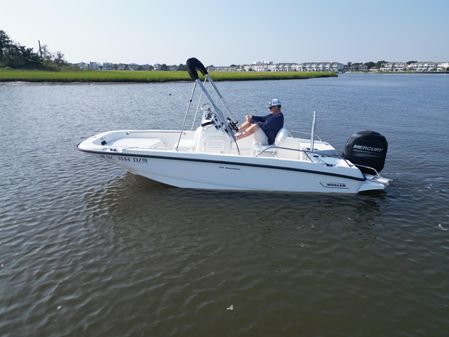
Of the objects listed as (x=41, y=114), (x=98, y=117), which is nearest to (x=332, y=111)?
(x=98, y=117)

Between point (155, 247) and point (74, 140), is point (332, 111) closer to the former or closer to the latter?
point (74, 140)

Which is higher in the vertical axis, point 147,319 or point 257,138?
point 257,138

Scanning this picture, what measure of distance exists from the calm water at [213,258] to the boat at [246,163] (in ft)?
1.15

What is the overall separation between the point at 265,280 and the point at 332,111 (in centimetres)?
2290

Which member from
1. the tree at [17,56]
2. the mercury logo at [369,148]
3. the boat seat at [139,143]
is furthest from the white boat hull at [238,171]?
the tree at [17,56]

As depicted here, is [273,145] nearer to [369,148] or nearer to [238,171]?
[238,171]

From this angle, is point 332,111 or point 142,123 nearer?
point 142,123

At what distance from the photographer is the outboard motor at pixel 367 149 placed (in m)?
9.12

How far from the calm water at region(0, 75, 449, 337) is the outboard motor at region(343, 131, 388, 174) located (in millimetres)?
955

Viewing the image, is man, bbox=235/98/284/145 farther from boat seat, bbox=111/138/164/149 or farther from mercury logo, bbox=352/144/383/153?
boat seat, bbox=111/138/164/149

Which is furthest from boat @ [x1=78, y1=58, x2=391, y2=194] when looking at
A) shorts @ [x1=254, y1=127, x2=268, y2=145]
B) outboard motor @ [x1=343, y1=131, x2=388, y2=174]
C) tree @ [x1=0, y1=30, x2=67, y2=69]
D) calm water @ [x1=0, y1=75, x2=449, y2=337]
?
tree @ [x1=0, y1=30, x2=67, y2=69]

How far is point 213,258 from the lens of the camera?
21.1 ft

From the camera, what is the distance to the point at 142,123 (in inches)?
820

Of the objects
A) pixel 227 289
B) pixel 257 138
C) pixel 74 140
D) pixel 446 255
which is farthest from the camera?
pixel 74 140
